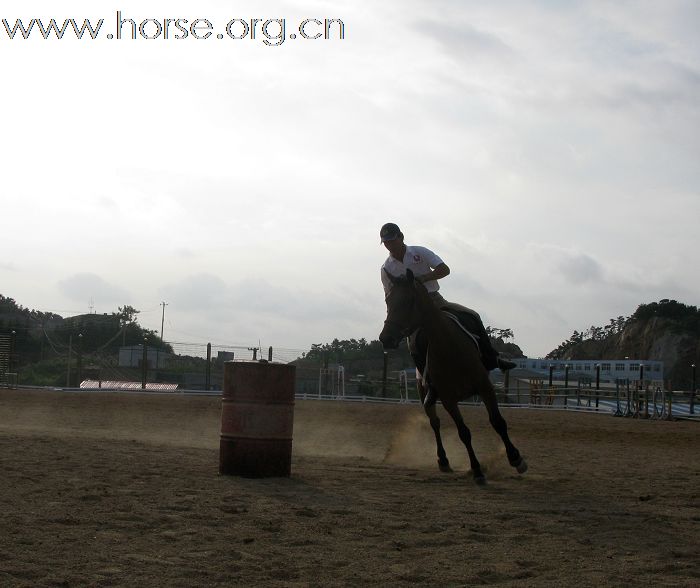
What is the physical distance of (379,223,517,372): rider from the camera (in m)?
10.5

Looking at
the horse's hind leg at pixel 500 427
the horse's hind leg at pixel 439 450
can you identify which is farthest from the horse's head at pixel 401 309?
the horse's hind leg at pixel 439 450

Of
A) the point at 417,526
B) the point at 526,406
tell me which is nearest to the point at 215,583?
the point at 417,526

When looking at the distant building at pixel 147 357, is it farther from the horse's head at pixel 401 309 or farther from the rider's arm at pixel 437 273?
the horse's head at pixel 401 309

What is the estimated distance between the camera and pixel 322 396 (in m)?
38.2

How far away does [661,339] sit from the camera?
297 ft

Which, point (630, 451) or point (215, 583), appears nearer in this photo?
point (215, 583)

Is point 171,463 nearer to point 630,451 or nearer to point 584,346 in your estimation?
point 630,451

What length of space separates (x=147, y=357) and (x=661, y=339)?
63.3 meters

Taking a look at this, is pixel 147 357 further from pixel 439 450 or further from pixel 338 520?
pixel 338 520

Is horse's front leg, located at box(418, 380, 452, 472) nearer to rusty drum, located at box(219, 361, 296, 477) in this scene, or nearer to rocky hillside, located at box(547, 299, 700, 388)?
rusty drum, located at box(219, 361, 296, 477)

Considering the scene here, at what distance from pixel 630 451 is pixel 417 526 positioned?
931 cm

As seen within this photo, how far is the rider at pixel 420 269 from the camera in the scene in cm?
1052

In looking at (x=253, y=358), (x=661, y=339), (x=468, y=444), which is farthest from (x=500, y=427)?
(x=661, y=339)

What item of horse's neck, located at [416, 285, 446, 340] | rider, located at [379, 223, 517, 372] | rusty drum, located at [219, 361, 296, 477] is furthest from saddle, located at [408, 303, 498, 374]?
rusty drum, located at [219, 361, 296, 477]
